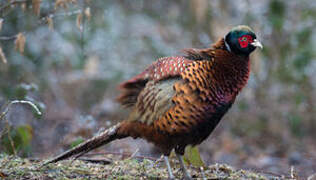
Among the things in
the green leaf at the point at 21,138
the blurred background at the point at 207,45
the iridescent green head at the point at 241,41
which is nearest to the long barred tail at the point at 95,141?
the green leaf at the point at 21,138

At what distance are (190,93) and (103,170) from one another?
106cm

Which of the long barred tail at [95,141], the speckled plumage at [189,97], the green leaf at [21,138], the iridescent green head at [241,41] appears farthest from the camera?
the green leaf at [21,138]

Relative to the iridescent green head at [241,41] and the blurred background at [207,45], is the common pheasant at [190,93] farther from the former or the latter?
the blurred background at [207,45]

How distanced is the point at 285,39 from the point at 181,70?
17.5 feet

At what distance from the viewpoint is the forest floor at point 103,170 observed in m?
3.63

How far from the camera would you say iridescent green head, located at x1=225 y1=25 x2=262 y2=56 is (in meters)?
3.69

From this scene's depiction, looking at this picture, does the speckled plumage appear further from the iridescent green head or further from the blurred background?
the blurred background

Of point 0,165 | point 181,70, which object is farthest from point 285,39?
point 0,165

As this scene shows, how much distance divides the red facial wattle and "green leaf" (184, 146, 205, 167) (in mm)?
1008

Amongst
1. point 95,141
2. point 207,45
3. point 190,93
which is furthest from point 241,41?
point 207,45

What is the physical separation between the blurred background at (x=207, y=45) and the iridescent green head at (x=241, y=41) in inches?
137

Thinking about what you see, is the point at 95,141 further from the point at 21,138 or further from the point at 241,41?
the point at 241,41

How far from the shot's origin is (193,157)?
4.05 m

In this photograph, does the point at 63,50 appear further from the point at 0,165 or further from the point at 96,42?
the point at 0,165
